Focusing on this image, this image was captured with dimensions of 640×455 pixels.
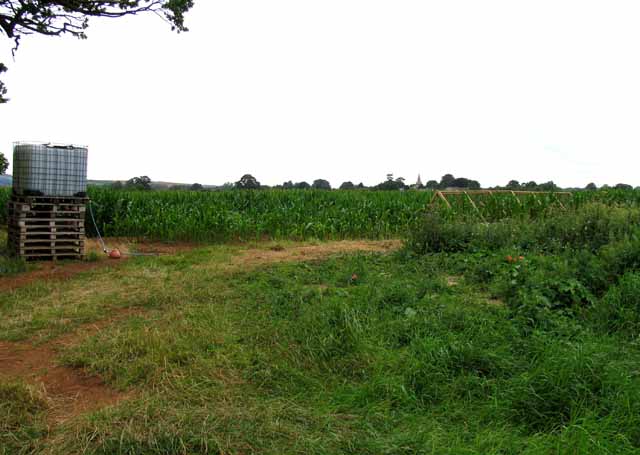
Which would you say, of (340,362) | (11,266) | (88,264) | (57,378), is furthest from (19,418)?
(88,264)

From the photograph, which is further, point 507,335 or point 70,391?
point 507,335

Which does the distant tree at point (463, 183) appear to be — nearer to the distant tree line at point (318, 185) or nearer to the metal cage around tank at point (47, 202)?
the distant tree line at point (318, 185)

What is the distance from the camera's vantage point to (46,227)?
912 cm

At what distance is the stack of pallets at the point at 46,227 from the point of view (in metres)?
8.97

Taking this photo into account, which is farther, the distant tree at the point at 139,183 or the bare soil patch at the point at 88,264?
the distant tree at the point at 139,183

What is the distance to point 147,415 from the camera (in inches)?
120

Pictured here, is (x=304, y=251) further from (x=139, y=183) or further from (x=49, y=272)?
(x=139, y=183)

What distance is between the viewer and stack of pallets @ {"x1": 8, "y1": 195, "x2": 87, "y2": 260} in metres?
8.97

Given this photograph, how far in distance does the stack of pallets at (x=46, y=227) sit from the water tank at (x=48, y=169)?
0.55 ft

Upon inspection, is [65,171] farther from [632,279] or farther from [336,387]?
[632,279]

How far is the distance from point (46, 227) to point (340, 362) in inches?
290

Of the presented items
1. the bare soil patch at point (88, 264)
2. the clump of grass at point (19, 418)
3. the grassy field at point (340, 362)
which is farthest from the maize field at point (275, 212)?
the clump of grass at point (19, 418)

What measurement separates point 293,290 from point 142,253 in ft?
20.0

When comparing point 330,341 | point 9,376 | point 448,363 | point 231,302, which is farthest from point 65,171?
point 448,363
